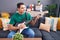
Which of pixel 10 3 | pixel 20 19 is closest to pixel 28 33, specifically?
pixel 20 19

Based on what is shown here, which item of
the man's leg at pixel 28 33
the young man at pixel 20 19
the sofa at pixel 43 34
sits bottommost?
the sofa at pixel 43 34

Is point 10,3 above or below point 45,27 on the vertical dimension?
above

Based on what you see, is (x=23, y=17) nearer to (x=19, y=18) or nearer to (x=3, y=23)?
(x=19, y=18)

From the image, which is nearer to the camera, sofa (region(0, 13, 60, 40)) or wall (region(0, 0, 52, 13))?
sofa (region(0, 13, 60, 40))

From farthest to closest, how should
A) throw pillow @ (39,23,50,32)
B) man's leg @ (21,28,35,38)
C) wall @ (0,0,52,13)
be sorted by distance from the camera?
wall @ (0,0,52,13) < throw pillow @ (39,23,50,32) < man's leg @ (21,28,35,38)

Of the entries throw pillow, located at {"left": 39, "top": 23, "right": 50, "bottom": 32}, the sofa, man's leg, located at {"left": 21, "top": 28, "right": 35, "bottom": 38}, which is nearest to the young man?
man's leg, located at {"left": 21, "top": 28, "right": 35, "bottom": 38}

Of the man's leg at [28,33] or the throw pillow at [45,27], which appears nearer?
the man's leg at [28,33]

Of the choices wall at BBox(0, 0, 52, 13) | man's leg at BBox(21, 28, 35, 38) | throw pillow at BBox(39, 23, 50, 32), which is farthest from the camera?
wall at BBox(0, 0, 52, 13)

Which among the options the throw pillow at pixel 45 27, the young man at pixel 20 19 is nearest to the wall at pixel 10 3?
the throw pillow at pixel 45 27

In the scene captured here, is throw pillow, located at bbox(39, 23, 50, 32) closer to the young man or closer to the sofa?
the sofa

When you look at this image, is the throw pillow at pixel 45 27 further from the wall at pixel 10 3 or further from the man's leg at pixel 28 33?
the wall at pixel 10 3

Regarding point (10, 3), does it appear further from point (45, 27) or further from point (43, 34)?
point (43, 34)

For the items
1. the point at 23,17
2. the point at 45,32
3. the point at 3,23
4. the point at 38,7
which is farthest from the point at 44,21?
the point at 38,7

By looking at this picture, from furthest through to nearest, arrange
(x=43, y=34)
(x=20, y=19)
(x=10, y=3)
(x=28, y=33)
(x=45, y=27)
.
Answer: (x=10, y=3)
(x=45, y=27)
(x=43, y=34)
(x=20, y=19)
(x=28, y=33)
